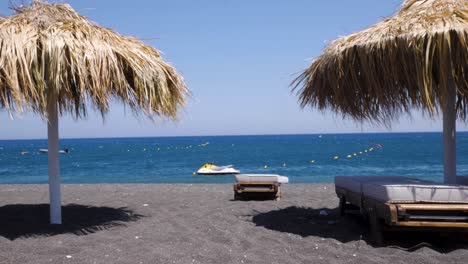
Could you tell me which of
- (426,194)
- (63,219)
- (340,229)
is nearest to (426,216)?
(426,194)

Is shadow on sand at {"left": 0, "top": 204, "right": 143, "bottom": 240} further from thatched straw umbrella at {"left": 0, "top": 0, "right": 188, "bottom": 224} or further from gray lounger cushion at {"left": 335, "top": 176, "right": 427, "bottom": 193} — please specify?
gray lounger cushion at {"left": 335, "top": 176, "right": 427, "bottom": 193}

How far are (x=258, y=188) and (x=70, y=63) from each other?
4.01 metres

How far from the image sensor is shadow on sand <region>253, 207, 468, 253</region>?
4.20m

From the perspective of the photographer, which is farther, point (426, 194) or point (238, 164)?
point (238, 164)

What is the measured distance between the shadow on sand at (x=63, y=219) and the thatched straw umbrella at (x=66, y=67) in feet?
0.95

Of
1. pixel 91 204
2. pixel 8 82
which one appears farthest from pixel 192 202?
pixel 8 82

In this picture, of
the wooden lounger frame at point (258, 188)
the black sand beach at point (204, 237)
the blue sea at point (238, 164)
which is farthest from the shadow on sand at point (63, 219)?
the blue sea at point (238, 164)

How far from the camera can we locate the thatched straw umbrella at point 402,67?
4.04 m

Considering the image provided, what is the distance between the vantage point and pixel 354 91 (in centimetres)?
508

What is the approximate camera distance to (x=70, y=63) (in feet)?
14.8

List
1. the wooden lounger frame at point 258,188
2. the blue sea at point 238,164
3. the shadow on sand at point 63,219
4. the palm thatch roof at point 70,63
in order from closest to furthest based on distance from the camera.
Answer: the palm thatch roof at point 70,63
the shadow on sand at point 63,219
the wooden lounger frame at point 258,188
the blue sea at point 238,164

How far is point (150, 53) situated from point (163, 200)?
301cm

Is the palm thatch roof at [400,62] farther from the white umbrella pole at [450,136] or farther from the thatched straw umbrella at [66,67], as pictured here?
the thatched straw umbrella at [66,67]

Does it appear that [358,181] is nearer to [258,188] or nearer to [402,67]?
[402,67]
